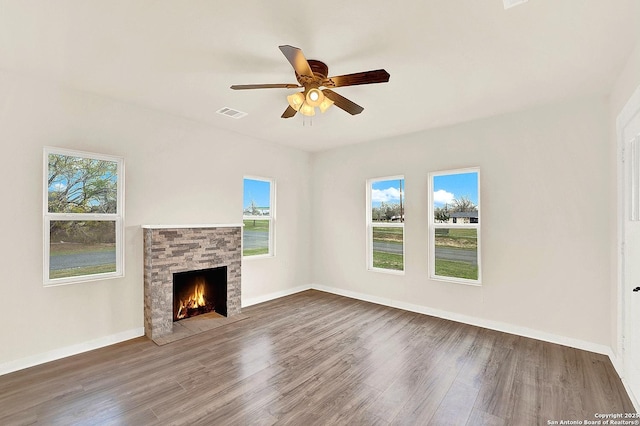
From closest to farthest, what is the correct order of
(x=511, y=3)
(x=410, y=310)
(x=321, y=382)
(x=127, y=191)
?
(x=511, y=3) → (x=321, y=382) → (x=127, y=191) → (x=410, y=310)

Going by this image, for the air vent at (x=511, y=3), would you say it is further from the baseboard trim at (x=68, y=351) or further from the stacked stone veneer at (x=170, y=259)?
the baseboard trim at (x=68, y=351)

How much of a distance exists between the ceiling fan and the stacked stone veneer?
2.19m

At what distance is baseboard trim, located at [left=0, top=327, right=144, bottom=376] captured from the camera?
2.84 m

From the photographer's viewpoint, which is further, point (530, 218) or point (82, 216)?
point (530, 218)

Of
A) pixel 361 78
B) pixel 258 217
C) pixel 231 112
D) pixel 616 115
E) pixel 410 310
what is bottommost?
pixel 410 310

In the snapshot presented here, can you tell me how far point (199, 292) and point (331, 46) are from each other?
383cm

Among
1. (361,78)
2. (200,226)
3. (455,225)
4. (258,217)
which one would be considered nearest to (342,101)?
(361,78)

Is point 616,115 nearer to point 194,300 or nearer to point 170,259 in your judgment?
point 170,259

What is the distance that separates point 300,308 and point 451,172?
3.17 m

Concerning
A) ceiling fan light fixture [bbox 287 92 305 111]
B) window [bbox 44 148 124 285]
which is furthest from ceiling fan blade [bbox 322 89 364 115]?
window [bbox 44 148 124 285]

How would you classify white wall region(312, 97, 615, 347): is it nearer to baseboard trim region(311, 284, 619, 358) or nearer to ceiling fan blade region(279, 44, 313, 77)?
→ baseboard trim region(311, 284, 619, 358)

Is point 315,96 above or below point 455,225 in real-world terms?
above

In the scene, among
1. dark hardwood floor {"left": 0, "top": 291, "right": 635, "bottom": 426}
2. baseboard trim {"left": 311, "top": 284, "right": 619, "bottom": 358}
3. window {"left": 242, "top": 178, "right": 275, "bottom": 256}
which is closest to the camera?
dark hardwood floor {"left": 0, "top": 291, "right": 635, "bottom": 426}

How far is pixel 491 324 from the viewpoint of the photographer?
3.96 metres
